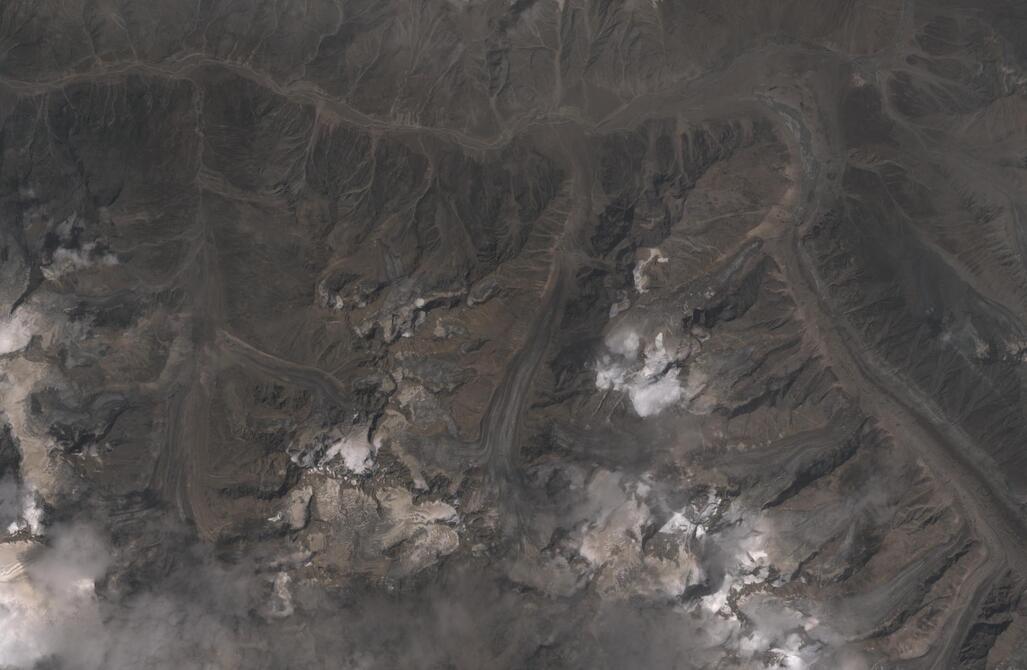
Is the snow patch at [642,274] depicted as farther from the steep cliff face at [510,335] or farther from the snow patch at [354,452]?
the snow patch at [354,452]

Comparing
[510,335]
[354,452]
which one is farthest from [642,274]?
[354,452]

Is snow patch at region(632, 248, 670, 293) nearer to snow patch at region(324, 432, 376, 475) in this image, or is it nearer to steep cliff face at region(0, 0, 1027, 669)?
steep cliff face at region(0, 0, 1027, 669)

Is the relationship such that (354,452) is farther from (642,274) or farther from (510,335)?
(642,274)

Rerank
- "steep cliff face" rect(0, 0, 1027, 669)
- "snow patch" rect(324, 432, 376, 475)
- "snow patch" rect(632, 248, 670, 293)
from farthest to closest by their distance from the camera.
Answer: "snow patch" rect(632, 248, 670, 293) → "snow patch" rect(324, 432, 376, 475) → "steep cliff face" rect(0, 0, 1027, 669)

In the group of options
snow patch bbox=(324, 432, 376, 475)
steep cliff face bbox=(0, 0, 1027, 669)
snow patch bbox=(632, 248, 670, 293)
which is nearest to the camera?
steep cliff face bbox=(0, 0, 1027, 669)

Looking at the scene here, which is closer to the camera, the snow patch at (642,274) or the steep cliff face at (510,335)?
the steep cliff face at (510,335)

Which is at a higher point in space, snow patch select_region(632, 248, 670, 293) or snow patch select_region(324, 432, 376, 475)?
snow patch select_region(632, 248, 670, 293)

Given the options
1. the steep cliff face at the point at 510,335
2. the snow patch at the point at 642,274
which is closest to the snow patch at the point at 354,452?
the steep cliff face at the point at 510,335

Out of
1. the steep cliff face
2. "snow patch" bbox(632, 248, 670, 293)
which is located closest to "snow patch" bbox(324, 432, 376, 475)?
the steep cliff face

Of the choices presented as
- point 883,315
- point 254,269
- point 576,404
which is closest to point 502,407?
point 576,404
